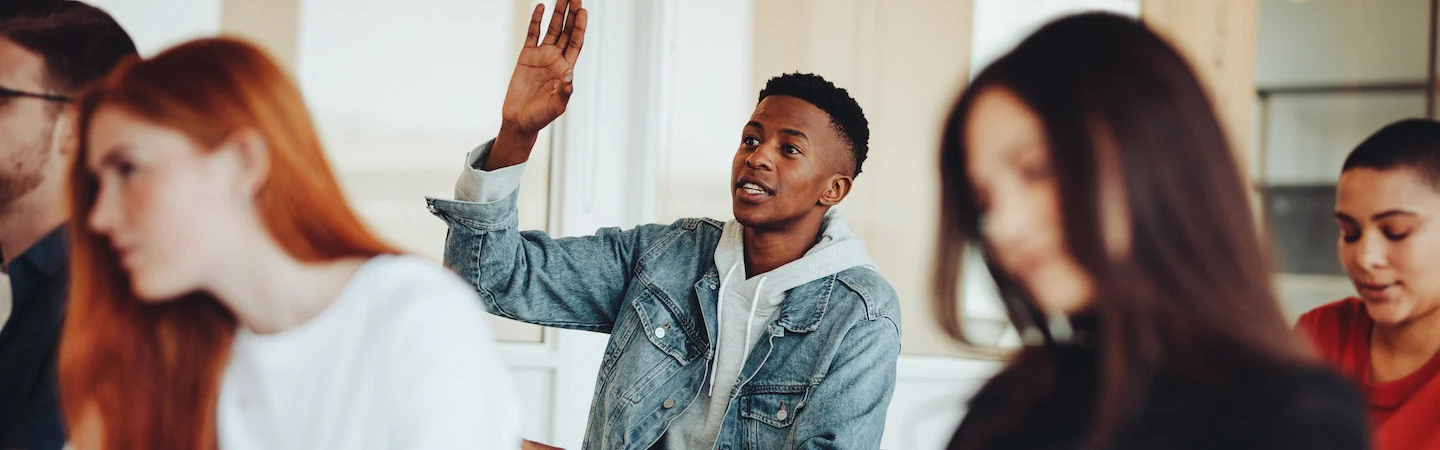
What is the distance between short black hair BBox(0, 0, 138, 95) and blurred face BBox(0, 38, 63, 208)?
0.02m

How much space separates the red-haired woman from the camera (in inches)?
43.0

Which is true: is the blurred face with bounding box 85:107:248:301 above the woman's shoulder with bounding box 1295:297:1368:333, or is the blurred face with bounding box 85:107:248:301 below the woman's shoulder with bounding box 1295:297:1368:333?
above

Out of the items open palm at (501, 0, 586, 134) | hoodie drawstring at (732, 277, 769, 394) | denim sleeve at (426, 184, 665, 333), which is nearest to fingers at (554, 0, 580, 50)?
open palm at (501, 0, 586, 134)

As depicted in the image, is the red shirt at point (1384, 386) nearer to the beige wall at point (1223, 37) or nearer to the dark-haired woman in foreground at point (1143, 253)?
the dark-haired woman in foreground at point (1143, 253)

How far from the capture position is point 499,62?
334 centimetres

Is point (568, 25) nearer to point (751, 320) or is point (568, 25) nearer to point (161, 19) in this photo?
point (751, 320)

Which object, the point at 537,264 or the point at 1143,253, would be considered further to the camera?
the point at 537,264

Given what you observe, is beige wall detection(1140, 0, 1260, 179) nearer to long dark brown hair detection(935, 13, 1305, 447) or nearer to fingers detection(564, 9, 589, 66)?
fingers detection(564, 9, 589, 66)

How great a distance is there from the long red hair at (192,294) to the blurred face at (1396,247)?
1564 mm

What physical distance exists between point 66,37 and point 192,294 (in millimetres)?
623

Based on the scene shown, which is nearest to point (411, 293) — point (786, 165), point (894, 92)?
point (786, 165)

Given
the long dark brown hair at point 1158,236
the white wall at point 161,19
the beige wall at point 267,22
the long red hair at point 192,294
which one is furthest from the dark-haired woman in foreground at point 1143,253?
the beige wall at point 267,22

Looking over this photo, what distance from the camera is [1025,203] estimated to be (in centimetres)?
91

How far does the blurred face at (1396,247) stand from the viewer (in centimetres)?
190
